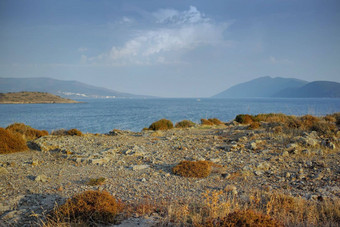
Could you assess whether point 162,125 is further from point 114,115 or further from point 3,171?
point 114,115

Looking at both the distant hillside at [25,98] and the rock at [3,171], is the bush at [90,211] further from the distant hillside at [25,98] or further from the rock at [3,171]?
the distant hillside at [25,98]

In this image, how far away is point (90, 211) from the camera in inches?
170

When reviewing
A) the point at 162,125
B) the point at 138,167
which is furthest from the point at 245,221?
the point at 162,125

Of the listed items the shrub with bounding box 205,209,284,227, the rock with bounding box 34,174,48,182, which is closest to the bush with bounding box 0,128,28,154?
the rock with bounding box 34,174,48,182

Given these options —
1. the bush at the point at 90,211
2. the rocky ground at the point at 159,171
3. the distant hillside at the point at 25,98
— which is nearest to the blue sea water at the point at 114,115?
the rocky ground at the point at 159,171

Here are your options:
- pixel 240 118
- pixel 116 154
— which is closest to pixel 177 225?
pixel 116 154

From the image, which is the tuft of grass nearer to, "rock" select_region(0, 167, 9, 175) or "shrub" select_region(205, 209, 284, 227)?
"rock" select_region(0, 167, 9, 175)

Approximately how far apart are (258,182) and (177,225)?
369 cm

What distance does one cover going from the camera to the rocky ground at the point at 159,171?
5.66 meters

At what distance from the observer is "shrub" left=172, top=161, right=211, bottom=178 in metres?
7.23

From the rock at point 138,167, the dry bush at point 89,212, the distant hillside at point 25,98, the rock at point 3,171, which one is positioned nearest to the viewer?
the dry bush at point 89,212

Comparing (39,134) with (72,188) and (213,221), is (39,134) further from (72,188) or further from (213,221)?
(213,221)

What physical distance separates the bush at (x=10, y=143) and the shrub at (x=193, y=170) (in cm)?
820

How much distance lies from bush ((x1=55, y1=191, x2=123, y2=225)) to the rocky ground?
1.05ft
